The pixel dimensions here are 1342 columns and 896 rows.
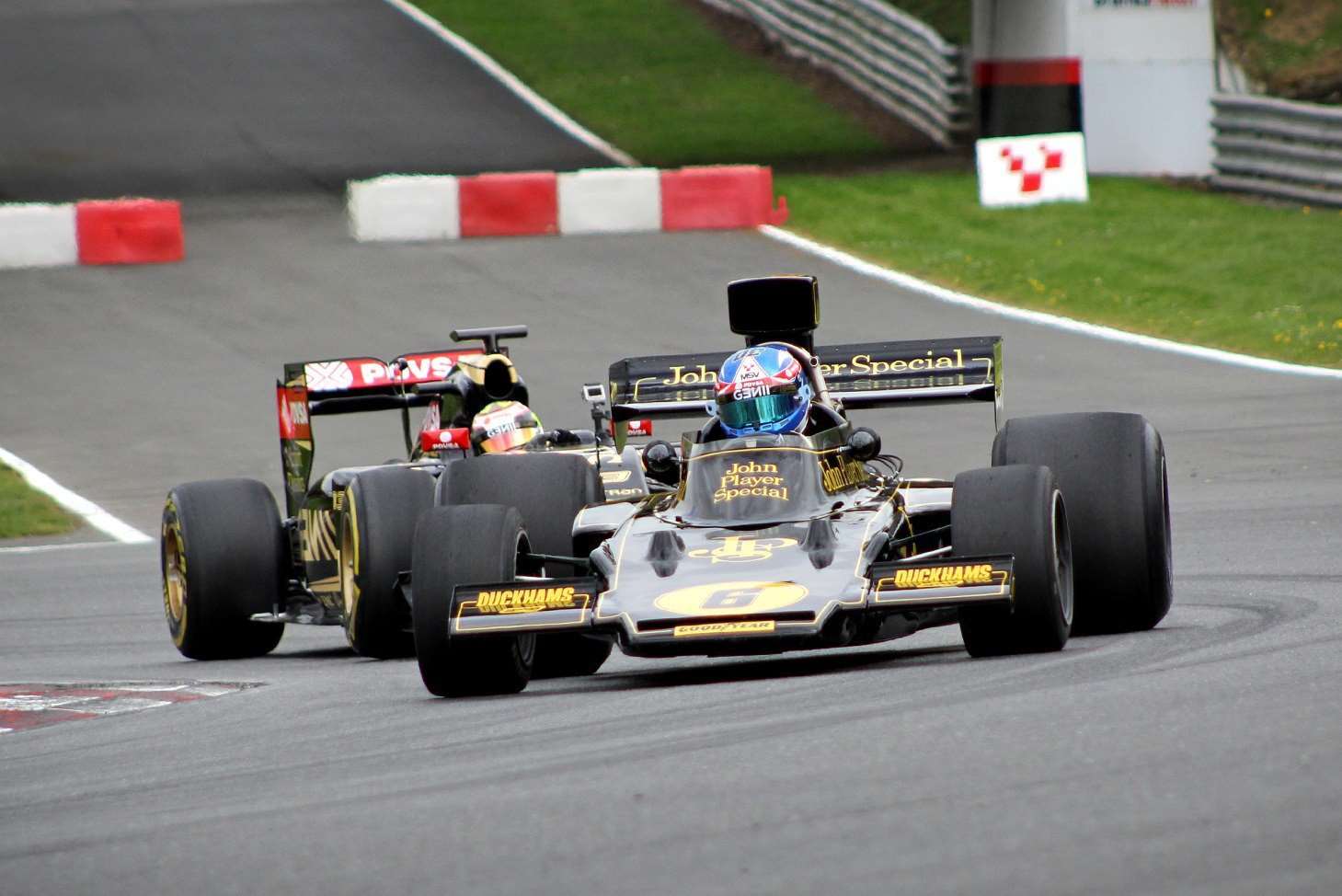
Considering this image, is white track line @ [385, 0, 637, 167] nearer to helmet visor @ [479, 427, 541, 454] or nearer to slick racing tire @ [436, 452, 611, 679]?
helmet visor @ [479, 427, 541, 454]

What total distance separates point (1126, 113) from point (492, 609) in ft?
75.3

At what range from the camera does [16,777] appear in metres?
7.46

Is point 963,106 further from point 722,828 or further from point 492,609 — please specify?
point 722,828

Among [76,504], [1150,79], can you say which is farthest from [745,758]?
[1150,79]

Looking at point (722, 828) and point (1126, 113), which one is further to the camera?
point (1126, 113)

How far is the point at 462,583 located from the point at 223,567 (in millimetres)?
3208

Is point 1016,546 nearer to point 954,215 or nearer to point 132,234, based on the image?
point 132,234

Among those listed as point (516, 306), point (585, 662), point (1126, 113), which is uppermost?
point (1126, 113)

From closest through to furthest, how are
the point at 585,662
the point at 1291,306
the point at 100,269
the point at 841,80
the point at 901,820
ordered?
the point at 901,820
the point at 585,662
the point at 1291,306
the point at 100,269
the point at 841,80

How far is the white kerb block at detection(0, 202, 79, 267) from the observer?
971 inches

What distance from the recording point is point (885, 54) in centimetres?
3462

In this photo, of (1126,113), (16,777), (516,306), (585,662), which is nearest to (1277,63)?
(1126,113)

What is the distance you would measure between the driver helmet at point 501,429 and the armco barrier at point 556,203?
47.8 feet

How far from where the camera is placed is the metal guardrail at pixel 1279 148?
27275 millimetres
